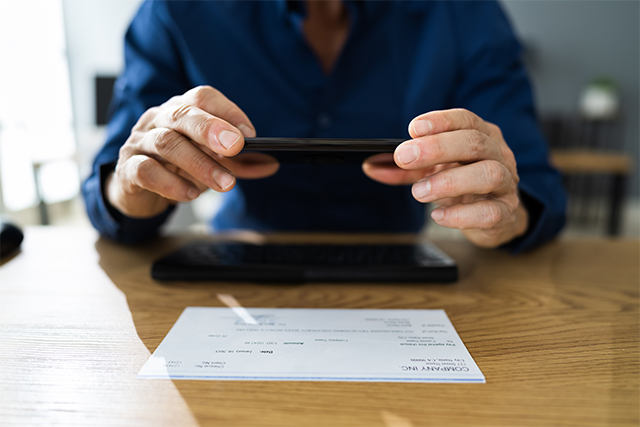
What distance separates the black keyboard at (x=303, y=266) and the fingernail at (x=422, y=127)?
175mm

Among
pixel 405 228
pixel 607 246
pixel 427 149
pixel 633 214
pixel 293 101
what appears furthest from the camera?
pixel 633 214

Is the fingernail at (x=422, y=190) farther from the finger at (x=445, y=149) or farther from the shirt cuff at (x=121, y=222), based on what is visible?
the shirt cuff at (x=121, y=222)

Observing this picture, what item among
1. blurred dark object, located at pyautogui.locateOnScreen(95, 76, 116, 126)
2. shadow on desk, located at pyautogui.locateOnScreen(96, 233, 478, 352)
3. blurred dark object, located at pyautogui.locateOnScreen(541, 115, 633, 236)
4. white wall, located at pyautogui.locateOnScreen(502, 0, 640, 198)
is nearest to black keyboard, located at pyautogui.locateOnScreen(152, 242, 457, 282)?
shadow on desk, located at pyautogui.locateOnScreen(96, 233, 478, 352)

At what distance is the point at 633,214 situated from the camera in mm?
3781

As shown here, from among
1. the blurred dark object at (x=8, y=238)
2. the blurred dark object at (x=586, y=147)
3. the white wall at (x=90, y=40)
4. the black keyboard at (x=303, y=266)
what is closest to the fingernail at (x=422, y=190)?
the black keyboard at (x=303, y=266)

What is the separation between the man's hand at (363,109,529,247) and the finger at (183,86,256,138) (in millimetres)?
189

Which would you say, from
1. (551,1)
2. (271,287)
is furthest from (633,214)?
(271,287)

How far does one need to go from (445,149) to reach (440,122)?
3 cm

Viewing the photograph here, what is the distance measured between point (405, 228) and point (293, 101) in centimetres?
40

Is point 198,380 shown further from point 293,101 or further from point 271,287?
point 293,101

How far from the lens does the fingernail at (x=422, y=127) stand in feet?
1.38

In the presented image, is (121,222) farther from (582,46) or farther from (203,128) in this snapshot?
(582,46)

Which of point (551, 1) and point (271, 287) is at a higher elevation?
point (551, 1)

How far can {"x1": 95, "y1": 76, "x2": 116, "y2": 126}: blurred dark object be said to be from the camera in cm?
281
